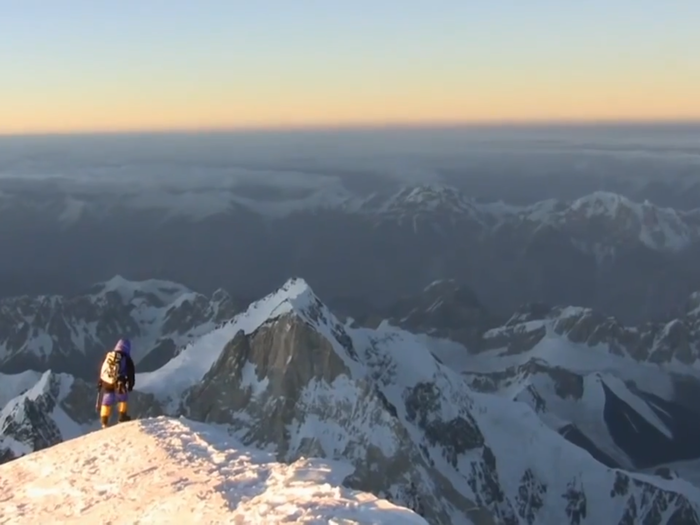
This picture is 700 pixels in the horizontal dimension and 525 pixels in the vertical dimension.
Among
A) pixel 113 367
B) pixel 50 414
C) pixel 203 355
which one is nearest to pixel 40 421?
pixel 50 414

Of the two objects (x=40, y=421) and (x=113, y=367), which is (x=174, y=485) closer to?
(x=113, y=367)

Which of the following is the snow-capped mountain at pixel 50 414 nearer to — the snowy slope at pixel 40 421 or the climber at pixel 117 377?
the snowy slope at pixel 40 421

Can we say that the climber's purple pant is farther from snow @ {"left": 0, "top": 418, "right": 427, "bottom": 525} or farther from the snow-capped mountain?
the snow-capped mountain

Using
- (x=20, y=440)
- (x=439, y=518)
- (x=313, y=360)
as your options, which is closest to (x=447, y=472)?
(x=439, y=518)

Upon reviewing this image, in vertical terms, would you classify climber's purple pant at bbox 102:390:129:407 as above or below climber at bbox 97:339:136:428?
below

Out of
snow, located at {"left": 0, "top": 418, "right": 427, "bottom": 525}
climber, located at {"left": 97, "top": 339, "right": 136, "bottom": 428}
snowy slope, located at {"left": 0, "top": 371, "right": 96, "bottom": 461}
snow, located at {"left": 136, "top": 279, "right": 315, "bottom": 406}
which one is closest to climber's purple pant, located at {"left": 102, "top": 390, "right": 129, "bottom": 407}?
climber, located at {"left": 97, "top": 339, "right": 136, "bottom": 428}

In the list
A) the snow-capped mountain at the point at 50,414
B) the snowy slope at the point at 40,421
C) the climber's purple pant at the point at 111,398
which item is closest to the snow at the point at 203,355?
the snow-capped mountain at the point at 50,414
